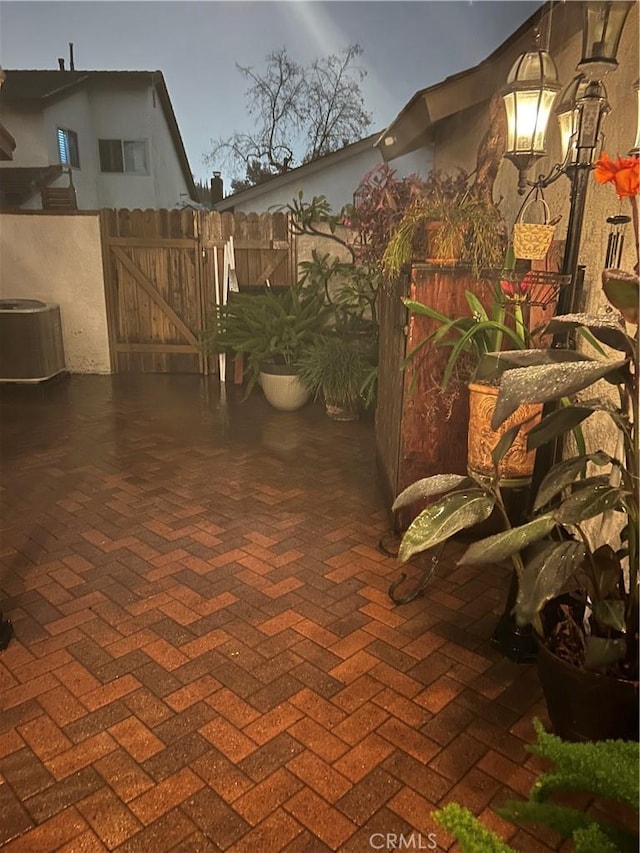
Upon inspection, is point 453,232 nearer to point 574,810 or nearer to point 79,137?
point 574,810

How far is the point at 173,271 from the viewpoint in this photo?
609 cm

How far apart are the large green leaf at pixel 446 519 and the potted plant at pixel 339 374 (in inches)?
109

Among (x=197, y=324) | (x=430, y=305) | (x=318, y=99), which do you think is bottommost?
(x=197, y=324)

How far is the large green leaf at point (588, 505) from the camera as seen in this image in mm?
1390

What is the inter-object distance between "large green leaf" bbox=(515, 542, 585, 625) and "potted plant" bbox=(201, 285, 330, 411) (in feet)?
11.7

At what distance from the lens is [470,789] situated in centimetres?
148

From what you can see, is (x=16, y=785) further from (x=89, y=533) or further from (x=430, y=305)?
(x=430, y=305)

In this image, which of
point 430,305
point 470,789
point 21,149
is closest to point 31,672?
point 470,789

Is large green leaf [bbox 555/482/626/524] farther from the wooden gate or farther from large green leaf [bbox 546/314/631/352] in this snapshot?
the wooden gate

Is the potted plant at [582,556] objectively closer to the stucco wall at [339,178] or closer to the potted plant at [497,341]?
the potted plant at [497,341]

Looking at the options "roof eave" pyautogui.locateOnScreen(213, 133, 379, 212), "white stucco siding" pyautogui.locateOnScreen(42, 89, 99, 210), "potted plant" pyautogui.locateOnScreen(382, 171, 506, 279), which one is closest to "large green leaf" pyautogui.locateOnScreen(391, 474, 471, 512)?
"potted plant" pyautogui.locateOnScreen(382, 171, 506, 279)

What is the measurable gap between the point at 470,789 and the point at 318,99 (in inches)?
216

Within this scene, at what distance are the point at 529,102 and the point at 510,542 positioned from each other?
1.42 m

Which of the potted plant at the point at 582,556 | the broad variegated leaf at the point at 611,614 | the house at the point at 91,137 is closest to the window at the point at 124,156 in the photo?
the house at the point at 91,137
